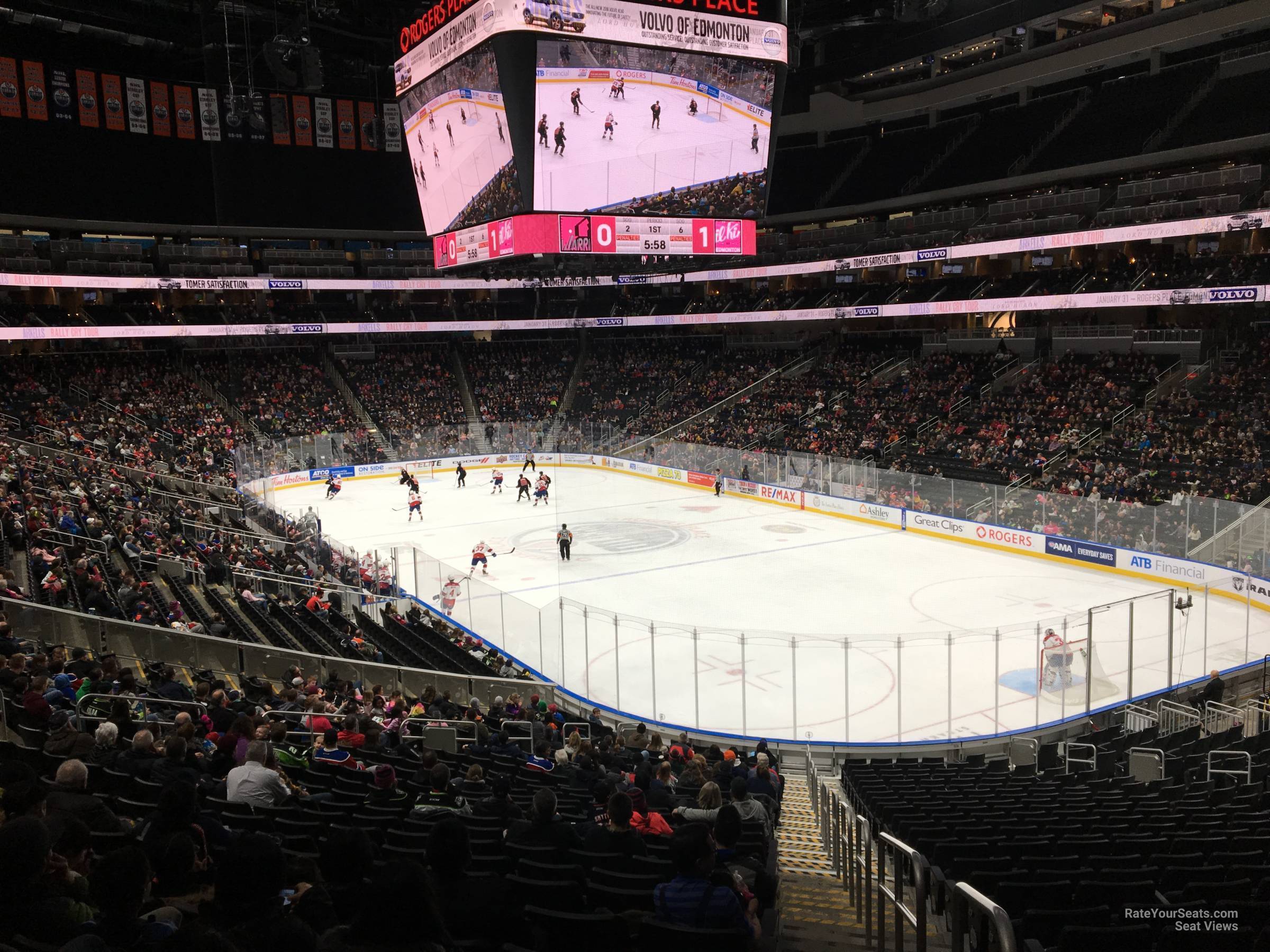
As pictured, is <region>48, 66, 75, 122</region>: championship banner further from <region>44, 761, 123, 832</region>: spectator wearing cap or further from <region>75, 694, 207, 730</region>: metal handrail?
<region>44, 761, 123, 832</region>: spectator wearing cap

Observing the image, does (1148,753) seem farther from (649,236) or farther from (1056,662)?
(649,236)

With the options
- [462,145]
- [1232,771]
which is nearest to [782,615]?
[1232,771]

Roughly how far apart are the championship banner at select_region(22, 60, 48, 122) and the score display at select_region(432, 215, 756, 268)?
30365 millimetres

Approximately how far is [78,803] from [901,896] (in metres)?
4.43

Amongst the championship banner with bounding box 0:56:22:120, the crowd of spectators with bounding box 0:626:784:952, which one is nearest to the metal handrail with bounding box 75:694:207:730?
the crowd of spectators with bounding box 0:626:784:952

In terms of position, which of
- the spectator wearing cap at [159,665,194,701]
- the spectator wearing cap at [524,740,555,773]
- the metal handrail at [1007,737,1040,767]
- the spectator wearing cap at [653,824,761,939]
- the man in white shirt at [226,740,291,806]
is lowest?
the metal handrail at [1007,737,1040,767]

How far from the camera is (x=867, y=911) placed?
6074 mm

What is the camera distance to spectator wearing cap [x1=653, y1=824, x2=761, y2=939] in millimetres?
3832

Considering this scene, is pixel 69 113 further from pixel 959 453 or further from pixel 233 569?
pixel 959 453

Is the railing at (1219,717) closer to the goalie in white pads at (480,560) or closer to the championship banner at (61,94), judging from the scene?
the goalie in white pads at (480,560)

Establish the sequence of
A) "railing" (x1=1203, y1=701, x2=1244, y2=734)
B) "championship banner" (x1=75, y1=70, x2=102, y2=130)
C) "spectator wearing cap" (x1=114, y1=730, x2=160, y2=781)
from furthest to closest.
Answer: "championship banner" (x1=75, y1=70, x2=102, y2=130) < "railing" (x1=1203, y1=701, x2=1244, y2=734) < "spectator wearing cap" (x1=114, y1=730, x2=160, y2=781)

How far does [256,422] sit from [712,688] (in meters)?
38.0

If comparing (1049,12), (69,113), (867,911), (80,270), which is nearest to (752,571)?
(867,911)

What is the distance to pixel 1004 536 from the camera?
26.8 metres
